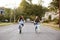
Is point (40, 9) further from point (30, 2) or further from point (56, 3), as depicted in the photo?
point (56, 3)

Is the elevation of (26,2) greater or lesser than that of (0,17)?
greater

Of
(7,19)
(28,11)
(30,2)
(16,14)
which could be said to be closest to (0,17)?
(7,19)

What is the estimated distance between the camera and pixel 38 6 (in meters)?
109

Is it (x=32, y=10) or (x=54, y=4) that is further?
(x=32, y=10)

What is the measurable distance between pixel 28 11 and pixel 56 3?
55.9m

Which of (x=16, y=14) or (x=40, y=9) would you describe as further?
(x=40, y=9)

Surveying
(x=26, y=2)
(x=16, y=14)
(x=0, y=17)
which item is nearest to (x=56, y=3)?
(x=0, y=17)

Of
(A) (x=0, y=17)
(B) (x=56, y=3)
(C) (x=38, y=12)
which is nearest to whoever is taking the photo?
(B) (x=56, y=3)

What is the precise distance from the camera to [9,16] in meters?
92.5

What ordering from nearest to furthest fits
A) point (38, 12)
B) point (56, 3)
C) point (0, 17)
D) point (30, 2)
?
point (56, 3)
point (0, 17)
point (38, 12)
point (30, 2)

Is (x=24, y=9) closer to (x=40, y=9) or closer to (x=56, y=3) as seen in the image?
(x=40, y=9)

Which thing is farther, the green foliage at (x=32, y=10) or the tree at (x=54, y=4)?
the green foliage at (x=32, y=10)

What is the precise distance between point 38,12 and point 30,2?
392 inches

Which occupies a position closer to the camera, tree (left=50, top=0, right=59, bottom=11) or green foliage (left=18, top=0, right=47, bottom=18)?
tree (left=50, top=0, right=59, bottom=11)
